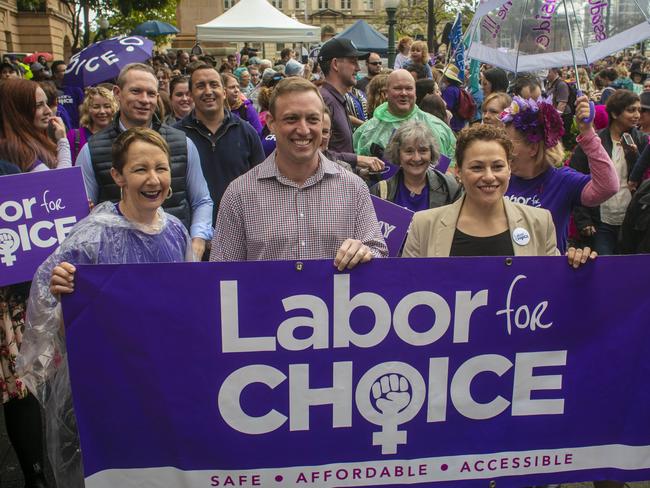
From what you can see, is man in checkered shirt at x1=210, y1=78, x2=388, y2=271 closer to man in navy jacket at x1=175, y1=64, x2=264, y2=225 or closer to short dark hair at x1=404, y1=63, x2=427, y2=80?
man in navy jacket at x1=175, y1=64, x2=264, y2=225

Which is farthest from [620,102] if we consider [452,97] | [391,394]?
[391,394]

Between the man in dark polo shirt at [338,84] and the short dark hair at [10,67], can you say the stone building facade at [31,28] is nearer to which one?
the short dark hair at [10,67]

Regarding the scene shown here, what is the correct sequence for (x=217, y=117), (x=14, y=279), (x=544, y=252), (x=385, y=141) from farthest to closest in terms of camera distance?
1. (x=385, y=141)
2. (x=217, y=117)
3. (x=14, y=279)
4. (x=544, y=252)

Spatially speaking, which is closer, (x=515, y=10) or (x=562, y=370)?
(x=562, y=370)

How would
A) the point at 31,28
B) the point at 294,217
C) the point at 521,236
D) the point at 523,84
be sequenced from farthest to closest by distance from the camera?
the point at 31,28 < the point at 523,84 < the point at 521,236 < the point at 294,217

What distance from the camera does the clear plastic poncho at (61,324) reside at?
2635 millimetres

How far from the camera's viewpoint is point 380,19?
78.9 m

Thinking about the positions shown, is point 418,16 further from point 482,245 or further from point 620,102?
point 482,245

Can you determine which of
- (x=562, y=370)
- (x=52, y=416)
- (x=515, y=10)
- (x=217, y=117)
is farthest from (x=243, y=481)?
(x=515, y=10)

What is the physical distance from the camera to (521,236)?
→ 9.85ft

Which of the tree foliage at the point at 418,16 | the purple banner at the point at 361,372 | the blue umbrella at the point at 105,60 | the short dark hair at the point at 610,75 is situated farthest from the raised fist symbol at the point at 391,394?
the tree foliage at the point at 418,16

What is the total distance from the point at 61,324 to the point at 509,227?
1.95 meters

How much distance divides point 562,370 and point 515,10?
3207 millimetres

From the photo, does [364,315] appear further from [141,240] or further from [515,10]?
[515,10]
